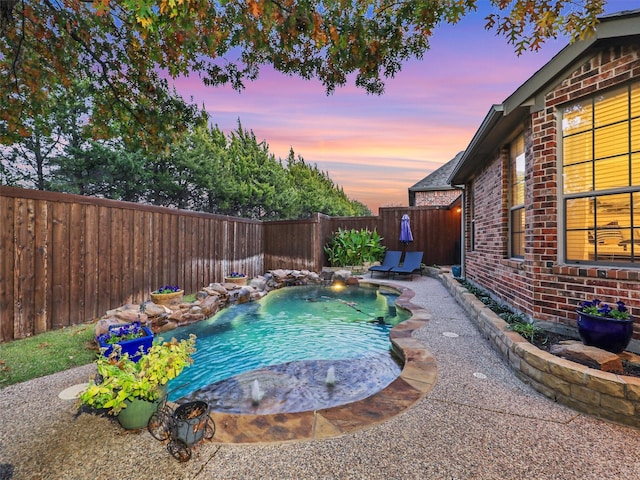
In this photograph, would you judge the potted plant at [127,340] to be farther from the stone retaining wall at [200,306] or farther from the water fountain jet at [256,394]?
the water fountain jet at [256,394]

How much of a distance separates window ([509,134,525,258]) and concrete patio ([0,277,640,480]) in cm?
262

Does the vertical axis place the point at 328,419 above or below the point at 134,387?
below

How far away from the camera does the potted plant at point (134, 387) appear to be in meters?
1.80

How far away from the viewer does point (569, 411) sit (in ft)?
Answer: 7.07

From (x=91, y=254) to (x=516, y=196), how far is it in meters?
6.48

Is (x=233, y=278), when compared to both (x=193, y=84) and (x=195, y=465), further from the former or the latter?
(x=195, y=465)

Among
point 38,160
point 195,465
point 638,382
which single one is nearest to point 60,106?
point 38,160

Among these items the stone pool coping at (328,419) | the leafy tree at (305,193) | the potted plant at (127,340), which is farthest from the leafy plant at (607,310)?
the leafy tree at (305,193)

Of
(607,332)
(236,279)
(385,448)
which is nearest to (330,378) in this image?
(385,448)

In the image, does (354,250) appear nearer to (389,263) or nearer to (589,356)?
(389,263)

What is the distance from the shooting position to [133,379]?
1.85 m

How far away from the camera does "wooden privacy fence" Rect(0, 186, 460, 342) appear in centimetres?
364

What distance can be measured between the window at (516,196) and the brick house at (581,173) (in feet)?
1.25

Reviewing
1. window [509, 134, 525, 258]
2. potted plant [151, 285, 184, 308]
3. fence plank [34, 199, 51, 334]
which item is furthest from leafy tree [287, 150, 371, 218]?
fence plank [34, 199, 51, 334]
